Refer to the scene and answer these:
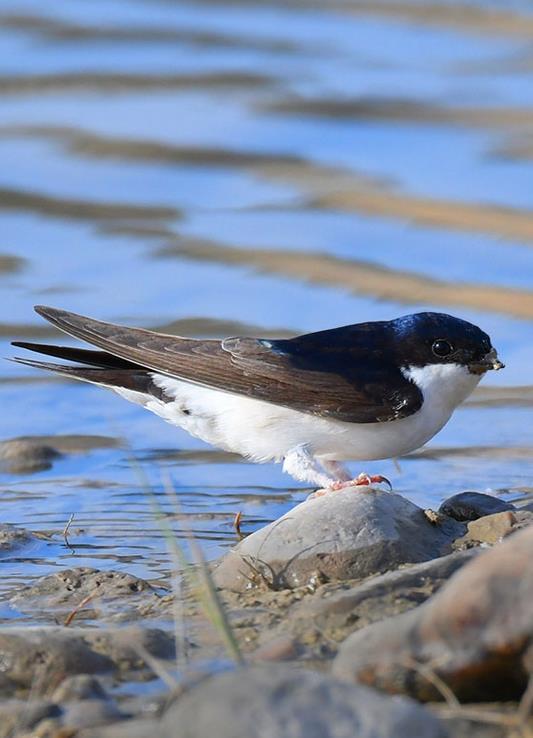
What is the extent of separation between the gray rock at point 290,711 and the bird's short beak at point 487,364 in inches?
91.6

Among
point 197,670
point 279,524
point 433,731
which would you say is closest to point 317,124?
point 279,524

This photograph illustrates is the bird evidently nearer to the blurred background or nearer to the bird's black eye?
the bird's black eye

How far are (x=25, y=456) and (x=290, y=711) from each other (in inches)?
139

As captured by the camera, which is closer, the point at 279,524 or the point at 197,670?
the point at 197,670

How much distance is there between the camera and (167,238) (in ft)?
29.6

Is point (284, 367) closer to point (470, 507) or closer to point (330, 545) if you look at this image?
point (470, 507)

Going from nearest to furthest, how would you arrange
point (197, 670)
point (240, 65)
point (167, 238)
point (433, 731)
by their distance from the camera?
point (433, 731) → point (197, 670) → point (167, 238) → point (240, 65)

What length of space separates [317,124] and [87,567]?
6.65m

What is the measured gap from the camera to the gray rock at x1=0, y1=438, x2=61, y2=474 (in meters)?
6.08

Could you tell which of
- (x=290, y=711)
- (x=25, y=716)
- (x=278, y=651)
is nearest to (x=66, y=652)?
(x=25, y=716)

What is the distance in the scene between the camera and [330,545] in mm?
4207

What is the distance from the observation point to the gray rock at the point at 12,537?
4963mm

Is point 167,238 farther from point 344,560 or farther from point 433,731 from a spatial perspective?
point 433,731

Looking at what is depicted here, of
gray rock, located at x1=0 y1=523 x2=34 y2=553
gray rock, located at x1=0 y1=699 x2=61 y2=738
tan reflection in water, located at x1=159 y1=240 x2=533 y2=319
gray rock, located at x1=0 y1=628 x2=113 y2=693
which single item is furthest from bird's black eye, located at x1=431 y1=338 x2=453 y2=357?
tan reflection in water, located at x1=159 y1=240 x2=533 y2=319
